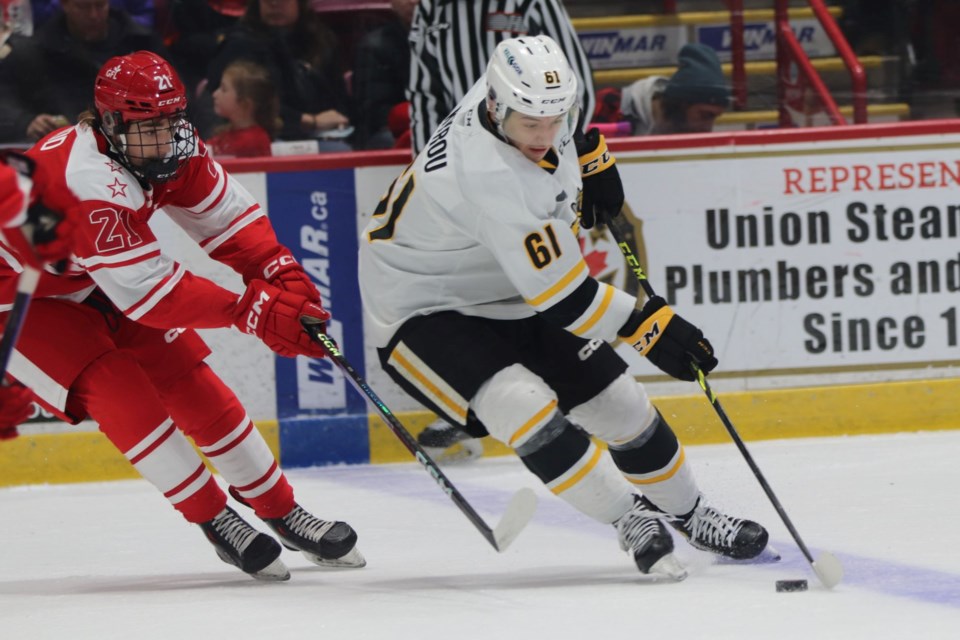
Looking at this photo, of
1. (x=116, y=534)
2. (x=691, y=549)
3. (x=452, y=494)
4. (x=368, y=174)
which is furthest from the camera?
(x=368, y=174)

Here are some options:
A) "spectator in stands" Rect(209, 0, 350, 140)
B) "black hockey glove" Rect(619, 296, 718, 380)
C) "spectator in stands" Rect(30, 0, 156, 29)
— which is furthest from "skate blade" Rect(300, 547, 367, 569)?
"spectator in stands" Rect(30, 0, 156, 29)

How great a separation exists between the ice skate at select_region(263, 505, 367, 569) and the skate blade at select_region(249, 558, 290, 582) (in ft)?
0.23

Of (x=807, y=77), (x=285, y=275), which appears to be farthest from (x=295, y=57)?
(x=285, y=275)

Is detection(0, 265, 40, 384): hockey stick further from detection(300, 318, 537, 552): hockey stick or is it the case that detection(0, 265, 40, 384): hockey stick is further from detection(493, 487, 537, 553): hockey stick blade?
detection(493, 487, 537, 553): hockey stick blade

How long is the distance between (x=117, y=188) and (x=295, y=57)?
76.8 inches

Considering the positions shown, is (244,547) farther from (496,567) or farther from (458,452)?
(458,452)

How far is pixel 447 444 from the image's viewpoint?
5.04 meters

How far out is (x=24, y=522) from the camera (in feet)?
14.9

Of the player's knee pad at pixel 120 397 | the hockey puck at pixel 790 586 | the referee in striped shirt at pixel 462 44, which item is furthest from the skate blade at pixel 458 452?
the hockey puck at pixel 790 586

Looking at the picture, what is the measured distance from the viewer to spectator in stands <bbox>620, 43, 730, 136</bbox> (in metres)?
5.18

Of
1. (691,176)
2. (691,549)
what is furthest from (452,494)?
(691,176)

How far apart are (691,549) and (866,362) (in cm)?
164

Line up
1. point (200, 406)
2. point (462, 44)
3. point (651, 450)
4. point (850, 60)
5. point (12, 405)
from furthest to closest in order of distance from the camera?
1. point (850, 60)
2. point (462, 44)
3. point (200, 406)
4. point (651, 450)
5. point (12, 405)

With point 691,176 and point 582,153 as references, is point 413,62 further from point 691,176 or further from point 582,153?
point 582,153
